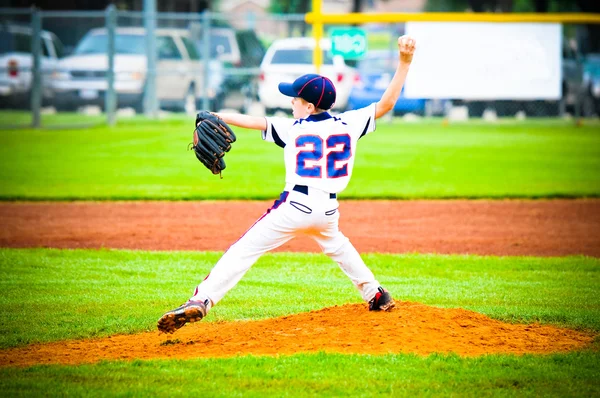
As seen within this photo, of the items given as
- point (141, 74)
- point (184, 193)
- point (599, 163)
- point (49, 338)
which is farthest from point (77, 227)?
point (141, 74)

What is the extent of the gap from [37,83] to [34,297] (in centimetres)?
1406

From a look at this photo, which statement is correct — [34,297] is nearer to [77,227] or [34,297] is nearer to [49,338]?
[49,338]

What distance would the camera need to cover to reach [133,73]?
75.9 ft

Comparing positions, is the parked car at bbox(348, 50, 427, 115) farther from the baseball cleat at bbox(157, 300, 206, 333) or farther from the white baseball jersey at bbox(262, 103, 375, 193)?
the baseball cleat at bbox(157, 300, 206, 333)

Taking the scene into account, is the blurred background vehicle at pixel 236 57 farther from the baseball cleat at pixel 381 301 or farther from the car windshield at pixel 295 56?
the baseball cleat at pixel 381 301

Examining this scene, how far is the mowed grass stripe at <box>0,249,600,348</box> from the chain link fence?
42.6 ft

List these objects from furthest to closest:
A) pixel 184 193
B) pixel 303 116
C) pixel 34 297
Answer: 1. pixel 184 193
2. pixel 34 297
3. pixel 303 116

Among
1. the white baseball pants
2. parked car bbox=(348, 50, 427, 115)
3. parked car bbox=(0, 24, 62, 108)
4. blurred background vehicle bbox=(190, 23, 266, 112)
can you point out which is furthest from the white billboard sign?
the white baseball pants

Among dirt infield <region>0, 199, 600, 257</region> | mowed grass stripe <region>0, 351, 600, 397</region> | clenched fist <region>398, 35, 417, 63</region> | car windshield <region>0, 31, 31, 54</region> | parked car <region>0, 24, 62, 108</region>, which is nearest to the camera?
mowed grass stripe <region>0, 351, 600, 397</region>

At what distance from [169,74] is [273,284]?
1583cm

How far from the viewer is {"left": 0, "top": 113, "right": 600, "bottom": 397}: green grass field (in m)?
5.12

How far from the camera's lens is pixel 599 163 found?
17438mm

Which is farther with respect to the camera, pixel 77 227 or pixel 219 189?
pixel 219 189

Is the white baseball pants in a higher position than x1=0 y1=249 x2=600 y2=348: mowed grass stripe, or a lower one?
higher
